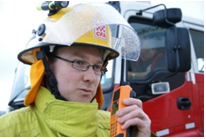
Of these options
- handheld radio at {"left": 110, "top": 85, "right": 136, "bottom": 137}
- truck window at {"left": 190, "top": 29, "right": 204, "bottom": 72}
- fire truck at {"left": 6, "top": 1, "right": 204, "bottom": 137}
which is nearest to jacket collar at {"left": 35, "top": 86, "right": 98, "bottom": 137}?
handheld radio at {"left": 110, "top": 85, "right": 136, "bottom": 137}

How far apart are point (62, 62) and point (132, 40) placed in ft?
2.48

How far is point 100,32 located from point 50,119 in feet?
2.15

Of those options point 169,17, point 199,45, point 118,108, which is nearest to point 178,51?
point 169,17

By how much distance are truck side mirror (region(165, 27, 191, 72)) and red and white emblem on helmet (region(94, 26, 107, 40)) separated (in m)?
1.10

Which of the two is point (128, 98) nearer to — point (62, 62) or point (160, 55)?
point (62, 62)

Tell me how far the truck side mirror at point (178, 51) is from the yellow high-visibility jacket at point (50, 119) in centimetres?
137

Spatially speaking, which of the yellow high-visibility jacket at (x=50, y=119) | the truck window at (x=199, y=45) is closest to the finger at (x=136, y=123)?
the yellow high-visibility jacket at (x=50, y=119)

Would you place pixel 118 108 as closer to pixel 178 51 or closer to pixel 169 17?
pixel 178 51

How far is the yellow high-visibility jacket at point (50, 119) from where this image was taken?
1566mm

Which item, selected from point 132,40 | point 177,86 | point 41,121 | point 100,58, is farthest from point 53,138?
point 177,86

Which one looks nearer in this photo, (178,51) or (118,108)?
(118,108)

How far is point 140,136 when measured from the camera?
1.68 m

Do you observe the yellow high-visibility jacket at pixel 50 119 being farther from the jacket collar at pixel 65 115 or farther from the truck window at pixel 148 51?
the truck window at pixel 148 51

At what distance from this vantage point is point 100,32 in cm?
199
